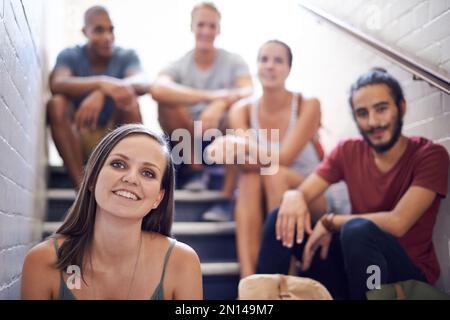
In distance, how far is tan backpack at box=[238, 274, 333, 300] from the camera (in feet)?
5.88

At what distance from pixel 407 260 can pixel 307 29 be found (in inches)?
47.1

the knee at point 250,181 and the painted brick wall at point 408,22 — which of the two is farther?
the knee at point 250,181

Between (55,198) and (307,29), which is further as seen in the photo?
(307,29)

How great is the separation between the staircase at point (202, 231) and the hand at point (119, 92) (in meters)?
0.44

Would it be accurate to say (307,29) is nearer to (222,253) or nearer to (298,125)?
(298,125)

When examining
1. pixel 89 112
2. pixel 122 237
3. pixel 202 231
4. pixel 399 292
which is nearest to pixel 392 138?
pixel 399 292

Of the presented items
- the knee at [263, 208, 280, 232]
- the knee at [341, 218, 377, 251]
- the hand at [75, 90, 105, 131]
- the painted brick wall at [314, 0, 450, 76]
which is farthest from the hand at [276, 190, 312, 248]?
the hand at [75, 90, 105, 131]

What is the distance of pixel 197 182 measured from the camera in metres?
2.43

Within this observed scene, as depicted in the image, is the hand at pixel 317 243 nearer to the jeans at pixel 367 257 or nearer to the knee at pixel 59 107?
the jeans at pixel 367 257

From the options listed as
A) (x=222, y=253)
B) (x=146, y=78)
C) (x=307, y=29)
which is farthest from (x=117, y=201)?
(x=307, y=29)

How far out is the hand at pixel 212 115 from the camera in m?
2.36

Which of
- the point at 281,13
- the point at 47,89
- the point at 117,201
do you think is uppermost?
the point at 281,13

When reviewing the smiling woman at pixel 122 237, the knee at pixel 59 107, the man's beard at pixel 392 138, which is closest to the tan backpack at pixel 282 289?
the smiling woman at pixel 122 237

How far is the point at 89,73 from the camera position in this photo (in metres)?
2.36
